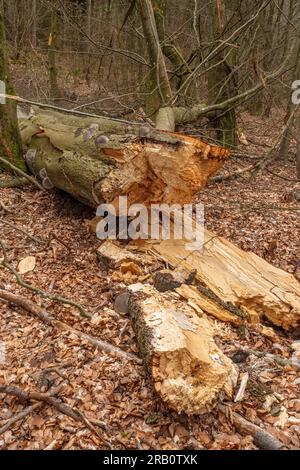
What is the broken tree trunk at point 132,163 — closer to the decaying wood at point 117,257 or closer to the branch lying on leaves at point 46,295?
the decaying wood at point 117,257

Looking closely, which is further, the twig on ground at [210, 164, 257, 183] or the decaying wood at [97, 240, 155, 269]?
the twig on ground at [210, 164, 257, 183]

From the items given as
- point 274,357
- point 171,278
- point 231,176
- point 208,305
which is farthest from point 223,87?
point 274,357

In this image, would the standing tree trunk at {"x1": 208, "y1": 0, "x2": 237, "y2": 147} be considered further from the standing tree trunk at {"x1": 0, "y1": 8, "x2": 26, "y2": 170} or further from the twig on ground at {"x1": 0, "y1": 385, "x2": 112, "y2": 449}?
the twig on ground at {"x1": 0, "y1": 385, "x2": 112, "y2": 449}

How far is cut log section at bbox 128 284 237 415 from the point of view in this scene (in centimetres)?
253

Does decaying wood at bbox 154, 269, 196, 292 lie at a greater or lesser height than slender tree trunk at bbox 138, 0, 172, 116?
lesser

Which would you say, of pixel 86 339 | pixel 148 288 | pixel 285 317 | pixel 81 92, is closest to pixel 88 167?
pixel 148 288

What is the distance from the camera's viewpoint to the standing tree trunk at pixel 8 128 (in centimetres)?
552

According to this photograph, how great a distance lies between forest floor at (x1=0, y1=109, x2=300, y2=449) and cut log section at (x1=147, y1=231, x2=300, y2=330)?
7.1 inches

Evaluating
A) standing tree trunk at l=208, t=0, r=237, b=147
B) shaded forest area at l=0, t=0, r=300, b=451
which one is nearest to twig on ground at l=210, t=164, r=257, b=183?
shaded forest area at l=0, t=0, r=300, b=451

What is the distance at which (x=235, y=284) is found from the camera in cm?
394

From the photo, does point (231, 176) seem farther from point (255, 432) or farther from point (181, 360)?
point (255, 432)

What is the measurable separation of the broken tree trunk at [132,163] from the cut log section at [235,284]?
624 millimetres
